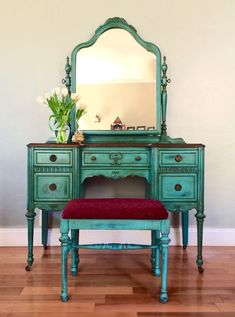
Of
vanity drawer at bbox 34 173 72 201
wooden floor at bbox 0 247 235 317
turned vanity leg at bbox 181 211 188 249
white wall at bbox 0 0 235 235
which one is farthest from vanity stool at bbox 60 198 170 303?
white wall at bbox 0 0 235 235

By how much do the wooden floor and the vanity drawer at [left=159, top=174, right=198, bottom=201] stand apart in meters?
0.48

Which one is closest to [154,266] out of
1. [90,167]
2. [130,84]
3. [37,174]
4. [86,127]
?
[90,167]

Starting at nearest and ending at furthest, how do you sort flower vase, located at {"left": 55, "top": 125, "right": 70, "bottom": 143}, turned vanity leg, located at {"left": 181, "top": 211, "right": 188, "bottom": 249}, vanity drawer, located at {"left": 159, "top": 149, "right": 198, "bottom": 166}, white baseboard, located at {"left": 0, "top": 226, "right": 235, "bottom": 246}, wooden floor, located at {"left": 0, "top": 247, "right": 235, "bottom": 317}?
wooden floor, located at {"left": 0, "top": 247, "right": 235, "bottom": 317} < vanity drawer, located at {"left": 159, "top": 149, "right": 198, "bottom": 166} < flower vase, located at {"left": 55, "top": 125, "right": 70, "bottom": 143} < turned vanity leg, located at {"left": 181, "top": 211, "right": 188, "bottom": 249} < white baseboard, located at {"left": 0, "top": 226, "right": 235, "bottom": 246}

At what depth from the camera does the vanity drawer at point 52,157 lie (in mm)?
2061

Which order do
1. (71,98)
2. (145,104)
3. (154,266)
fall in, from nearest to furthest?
1. (154,266)
2. (71,98)
3. (145,104)

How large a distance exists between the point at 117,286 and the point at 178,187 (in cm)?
72

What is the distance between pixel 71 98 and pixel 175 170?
88 centimetres

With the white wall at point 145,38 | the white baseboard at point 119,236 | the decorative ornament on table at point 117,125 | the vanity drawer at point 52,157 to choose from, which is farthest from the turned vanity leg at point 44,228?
the decorative ornament on table at point 117,125

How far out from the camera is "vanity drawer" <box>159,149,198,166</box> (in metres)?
2.06

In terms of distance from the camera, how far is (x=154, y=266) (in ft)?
6.57

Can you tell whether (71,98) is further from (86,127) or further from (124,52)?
(124,52)

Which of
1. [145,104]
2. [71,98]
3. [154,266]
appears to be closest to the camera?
[154,266]

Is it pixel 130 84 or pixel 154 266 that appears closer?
pixel 154 266

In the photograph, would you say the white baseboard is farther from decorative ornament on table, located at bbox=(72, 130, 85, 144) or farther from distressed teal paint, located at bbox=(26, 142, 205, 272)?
decorative ornament on table, located at bbox=(72, 130, 85, 144)
